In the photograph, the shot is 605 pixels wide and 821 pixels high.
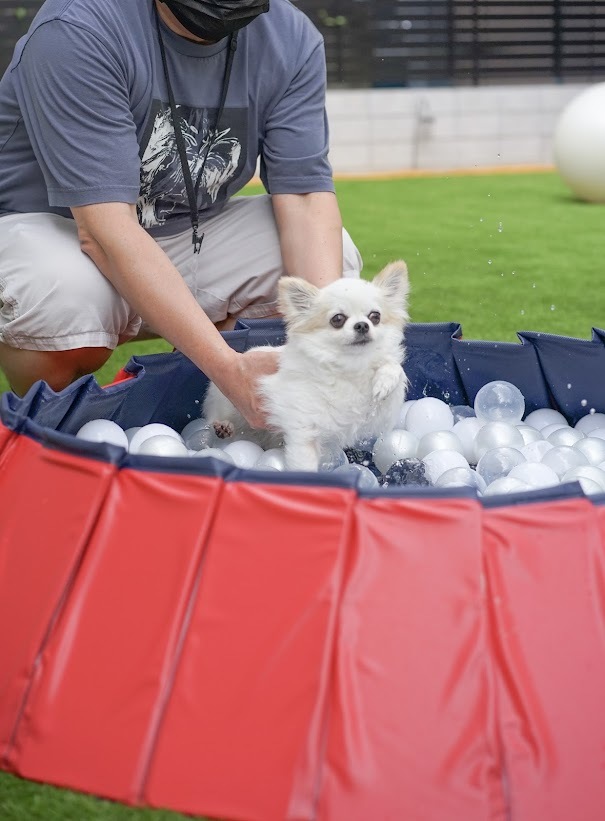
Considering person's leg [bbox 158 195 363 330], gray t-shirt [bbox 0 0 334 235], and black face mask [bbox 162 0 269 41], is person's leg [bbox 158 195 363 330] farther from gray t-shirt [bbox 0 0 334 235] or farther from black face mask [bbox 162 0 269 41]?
black face mask [bbox 162 0 269 41]

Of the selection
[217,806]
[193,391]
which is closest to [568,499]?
[217,806]

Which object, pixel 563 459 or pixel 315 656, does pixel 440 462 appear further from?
pixel 315 656

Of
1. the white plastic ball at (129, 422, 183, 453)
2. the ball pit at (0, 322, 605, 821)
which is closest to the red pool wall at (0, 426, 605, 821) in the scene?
the ball pit at (0, 322, 605, 821)

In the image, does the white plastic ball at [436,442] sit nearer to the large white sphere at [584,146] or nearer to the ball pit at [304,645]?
the ball pit at [304,645]

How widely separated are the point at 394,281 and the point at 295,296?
0.18m

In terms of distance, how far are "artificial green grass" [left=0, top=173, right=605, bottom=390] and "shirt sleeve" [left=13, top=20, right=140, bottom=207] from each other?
976 millimetres

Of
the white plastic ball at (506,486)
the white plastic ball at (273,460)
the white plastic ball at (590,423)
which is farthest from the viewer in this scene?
the white plastic ball at (590,423)

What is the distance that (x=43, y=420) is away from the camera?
1704 mm

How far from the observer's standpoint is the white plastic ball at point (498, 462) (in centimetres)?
179

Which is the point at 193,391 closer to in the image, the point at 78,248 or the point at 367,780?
the point at 78,248

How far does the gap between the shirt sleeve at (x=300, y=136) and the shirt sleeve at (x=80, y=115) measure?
0.38 meters

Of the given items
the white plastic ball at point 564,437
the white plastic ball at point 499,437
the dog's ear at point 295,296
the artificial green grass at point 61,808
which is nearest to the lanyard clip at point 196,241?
the dog's ear at point 295,296

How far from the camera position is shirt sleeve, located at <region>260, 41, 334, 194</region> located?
212 cm

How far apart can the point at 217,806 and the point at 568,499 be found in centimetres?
54
